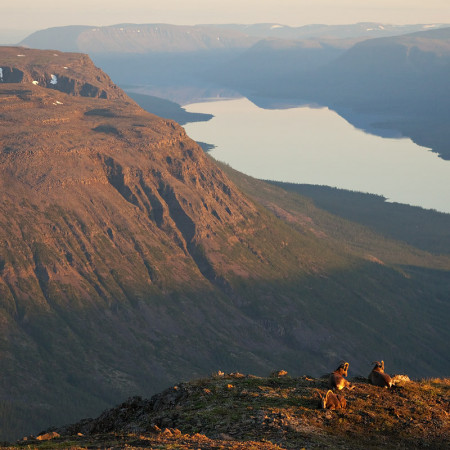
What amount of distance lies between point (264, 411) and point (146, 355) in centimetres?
14716

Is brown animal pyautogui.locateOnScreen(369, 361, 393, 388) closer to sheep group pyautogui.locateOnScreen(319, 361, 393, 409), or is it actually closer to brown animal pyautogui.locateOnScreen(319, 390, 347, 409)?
sheep group pyautogui.locateOnScreen(319, 361, 393, 409)

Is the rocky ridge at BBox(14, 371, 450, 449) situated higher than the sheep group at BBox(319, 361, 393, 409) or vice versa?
the sheep group at BBox(319, 361, 393, 409)

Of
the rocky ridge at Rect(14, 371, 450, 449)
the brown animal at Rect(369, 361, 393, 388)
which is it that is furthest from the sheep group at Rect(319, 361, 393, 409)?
the rocky ridge at Rect(14, 371, 450, 449)

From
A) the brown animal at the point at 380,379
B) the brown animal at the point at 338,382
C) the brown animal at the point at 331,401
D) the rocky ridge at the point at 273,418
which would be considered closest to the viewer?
the rocky ridge at the point at 273,418

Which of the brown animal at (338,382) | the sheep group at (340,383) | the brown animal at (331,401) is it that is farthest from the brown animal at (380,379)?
the brown animal at (331,401)

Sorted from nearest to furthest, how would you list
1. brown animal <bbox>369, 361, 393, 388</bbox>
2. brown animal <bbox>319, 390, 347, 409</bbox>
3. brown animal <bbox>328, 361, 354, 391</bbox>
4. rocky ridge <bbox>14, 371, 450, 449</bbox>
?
rocky ridge <bbox>14, 371, 450, 449</bbox> → brown animal <bbox>319, 390, 347, 409</bbox> → brown animal <bbox>328, 361, 354, 391</bbox> → brown animal <bbox>369, 361, 393, 388</bbox>

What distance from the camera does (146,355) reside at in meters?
193

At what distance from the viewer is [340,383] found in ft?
169

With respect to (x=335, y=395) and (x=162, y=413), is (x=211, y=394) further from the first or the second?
(x=335, y=395)

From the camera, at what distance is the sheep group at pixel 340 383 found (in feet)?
161

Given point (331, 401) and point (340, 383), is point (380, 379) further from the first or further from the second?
point (331, 401)

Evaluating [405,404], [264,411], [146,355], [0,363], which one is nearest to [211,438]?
[264,411]

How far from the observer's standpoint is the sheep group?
49.2 metres

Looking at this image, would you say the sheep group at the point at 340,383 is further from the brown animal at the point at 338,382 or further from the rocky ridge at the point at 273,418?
the rocky ridge at the point at 273,418
